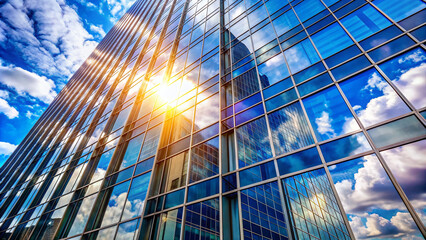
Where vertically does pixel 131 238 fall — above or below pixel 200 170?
below

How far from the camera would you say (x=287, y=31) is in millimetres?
11477

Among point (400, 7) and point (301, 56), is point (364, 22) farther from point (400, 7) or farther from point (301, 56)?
point (301, 56)

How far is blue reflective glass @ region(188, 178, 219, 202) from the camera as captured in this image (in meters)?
8.74

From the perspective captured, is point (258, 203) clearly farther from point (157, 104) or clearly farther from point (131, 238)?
point (157, 104)

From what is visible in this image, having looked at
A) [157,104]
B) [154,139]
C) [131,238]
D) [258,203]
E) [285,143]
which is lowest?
[131,238]

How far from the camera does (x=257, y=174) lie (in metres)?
7.93

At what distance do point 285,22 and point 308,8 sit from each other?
1.30 meters

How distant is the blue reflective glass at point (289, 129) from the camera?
7602 millimetres

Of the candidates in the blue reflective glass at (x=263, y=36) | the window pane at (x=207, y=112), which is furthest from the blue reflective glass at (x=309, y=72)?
the window pane at (x=207, y=112)

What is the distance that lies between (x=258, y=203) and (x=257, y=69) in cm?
705

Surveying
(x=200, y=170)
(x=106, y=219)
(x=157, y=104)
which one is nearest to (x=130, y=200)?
(x=106, y=219)

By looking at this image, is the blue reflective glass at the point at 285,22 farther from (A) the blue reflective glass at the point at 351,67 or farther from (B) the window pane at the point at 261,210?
(B) the window pane at the point at 261,210

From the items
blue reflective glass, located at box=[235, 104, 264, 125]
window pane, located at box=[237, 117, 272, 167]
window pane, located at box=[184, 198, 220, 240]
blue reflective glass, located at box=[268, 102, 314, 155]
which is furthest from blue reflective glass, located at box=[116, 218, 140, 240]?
blue reflective glass, located at box=[268, 102, 314, 155]

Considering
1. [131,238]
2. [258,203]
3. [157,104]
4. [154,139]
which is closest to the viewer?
[258,203]
